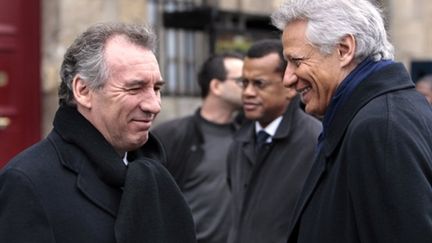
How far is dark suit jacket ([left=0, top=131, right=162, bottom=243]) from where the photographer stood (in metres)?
2.79

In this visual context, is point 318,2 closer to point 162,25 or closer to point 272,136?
point 272,136

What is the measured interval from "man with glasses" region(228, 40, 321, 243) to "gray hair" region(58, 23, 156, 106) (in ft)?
5.30

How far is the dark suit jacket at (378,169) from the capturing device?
9.15 feet

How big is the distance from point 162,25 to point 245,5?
1.05 m

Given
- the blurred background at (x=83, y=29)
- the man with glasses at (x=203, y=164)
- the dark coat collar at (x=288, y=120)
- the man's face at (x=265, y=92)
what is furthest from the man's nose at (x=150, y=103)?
the blurred background at (x=83, y=29)

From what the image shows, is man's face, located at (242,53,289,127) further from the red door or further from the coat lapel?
the red door

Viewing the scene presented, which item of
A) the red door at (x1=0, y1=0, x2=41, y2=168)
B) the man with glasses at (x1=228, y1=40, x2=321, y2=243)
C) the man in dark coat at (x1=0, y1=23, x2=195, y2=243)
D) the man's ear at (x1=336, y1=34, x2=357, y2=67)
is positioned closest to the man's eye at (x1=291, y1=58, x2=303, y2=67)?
the man's ear at (x1=336, y1=34, x2=357, y2=67)

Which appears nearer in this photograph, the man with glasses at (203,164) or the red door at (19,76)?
the man with glasses at (203,164)

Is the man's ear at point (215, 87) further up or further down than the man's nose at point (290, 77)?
further down

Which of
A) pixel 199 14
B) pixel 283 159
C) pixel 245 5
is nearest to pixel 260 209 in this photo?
pixel 283 159

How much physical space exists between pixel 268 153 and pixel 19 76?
130 inches

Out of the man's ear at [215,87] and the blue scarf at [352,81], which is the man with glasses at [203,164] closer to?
the man's ear at [215,87]

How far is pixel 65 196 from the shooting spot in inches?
114

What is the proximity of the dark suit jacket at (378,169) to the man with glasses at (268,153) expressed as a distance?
1426 millimetres
